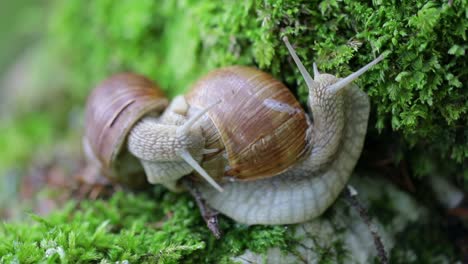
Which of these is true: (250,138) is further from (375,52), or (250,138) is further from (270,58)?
(375,52)

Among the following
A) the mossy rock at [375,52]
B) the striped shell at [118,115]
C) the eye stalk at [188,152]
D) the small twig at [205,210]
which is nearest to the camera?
the mossy rock at [375,52]

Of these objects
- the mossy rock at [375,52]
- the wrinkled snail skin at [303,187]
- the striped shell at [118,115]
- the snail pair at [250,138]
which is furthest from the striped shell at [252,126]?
the striped shell at [118,115]

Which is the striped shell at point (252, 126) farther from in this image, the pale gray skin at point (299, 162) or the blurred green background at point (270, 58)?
the blurred green background at point (270, 58)

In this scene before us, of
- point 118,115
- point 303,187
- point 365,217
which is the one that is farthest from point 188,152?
point 365,217

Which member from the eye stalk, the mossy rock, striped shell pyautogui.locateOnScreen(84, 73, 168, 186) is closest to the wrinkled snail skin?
the mossy rock

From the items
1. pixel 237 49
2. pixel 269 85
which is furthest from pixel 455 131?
pixel 237 49
